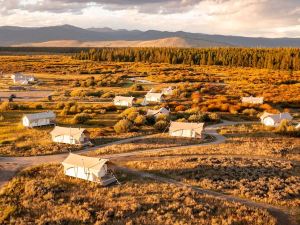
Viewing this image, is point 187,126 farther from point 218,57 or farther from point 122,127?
point 218,57

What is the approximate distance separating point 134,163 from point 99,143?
919 centimetres

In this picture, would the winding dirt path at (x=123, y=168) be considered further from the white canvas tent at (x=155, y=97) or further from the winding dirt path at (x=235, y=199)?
the white canvas tent at (x=155, y=97)

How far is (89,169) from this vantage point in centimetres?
3372

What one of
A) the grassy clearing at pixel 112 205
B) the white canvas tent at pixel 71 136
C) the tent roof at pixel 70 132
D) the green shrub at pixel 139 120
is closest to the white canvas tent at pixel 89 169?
the grassy clearing at pixel 112 205

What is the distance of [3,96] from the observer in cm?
8319

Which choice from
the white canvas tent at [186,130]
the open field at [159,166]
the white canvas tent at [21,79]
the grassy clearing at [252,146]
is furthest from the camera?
the white canvas tent at [21,79]

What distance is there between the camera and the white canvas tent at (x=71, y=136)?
44.6 m

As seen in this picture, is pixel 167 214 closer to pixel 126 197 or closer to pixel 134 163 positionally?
pixel 126 197

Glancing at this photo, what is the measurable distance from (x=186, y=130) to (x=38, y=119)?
2018 centimetres

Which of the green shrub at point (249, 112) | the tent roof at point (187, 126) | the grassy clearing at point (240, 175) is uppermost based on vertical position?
the tent roof at point (187, 126)

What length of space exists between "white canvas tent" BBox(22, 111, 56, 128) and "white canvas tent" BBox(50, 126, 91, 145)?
7840 mm

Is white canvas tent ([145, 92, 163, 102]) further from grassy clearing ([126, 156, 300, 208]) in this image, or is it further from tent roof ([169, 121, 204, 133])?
grassy clearing ([126, 156, 300, 208])

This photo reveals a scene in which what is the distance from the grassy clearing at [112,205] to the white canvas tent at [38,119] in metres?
19.0

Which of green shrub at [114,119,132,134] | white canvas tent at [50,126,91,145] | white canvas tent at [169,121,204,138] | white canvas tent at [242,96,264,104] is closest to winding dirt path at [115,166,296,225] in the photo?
white canvas tent at [50,126,91,145]
